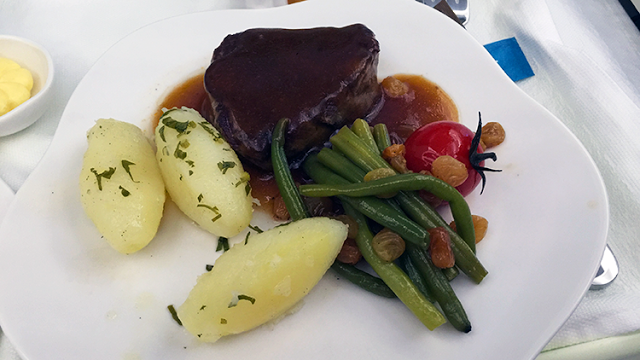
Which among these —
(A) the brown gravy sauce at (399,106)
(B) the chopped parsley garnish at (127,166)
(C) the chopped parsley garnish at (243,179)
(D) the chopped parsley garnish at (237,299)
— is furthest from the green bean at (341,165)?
(B) the chopped parsley garnish at (127,166)

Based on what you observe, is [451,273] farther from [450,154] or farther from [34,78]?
[34,78]

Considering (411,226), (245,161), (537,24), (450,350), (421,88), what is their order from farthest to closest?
(537,24), (421,88), (245,161), (411,226), (450,350)

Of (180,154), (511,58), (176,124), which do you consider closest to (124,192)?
(180,154)

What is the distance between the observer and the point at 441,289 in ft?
6.60

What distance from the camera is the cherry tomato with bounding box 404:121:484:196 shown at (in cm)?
237

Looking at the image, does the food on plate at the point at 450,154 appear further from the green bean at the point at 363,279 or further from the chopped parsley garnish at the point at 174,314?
the chopped parsley garnish at the point at 174,314

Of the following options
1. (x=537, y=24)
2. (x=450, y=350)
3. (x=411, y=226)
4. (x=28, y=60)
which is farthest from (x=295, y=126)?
(x=537, y=24)

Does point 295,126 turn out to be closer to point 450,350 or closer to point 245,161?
point 245,161

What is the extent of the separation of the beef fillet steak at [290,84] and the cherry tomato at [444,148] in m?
0.53

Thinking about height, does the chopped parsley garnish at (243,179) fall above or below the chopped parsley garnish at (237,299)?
above

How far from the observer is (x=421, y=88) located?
2.98 m

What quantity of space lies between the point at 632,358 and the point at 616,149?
4.49ft

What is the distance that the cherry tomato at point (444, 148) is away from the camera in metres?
2.37

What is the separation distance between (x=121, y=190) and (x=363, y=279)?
123 cm
